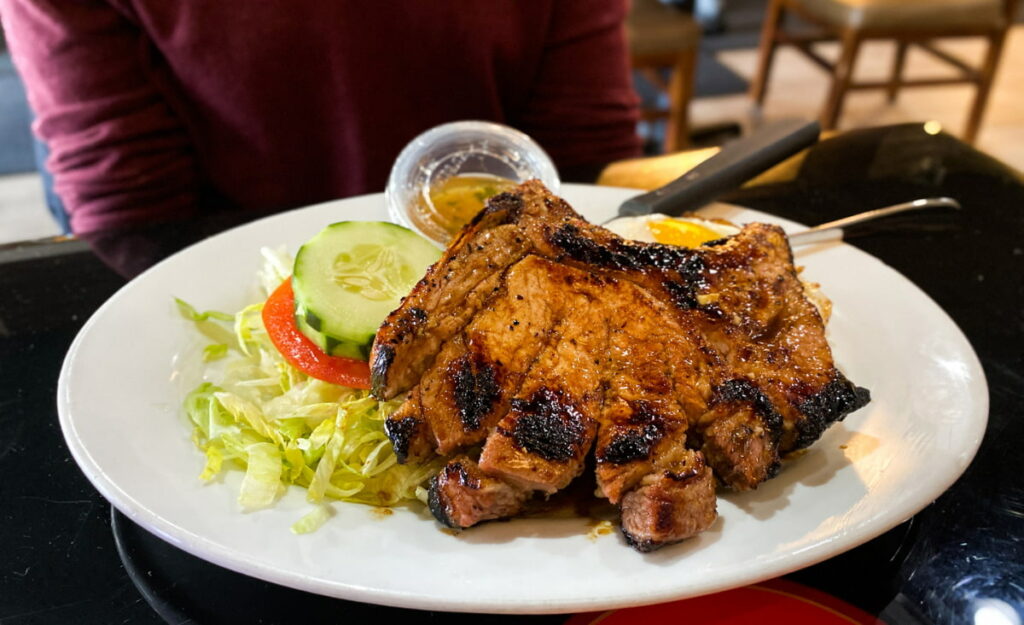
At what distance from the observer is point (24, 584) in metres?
1.37

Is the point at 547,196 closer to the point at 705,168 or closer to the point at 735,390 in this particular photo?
the point at 735,390

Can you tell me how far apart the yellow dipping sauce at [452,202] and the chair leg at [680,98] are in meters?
3.32

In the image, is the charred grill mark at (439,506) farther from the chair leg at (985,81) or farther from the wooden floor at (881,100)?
the chair leg at (985,81)

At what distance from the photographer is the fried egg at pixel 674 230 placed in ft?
6.47

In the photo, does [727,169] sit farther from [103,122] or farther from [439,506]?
[103,122]

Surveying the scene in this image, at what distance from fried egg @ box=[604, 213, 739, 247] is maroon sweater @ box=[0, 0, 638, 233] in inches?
42.3

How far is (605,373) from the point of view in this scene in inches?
55.4

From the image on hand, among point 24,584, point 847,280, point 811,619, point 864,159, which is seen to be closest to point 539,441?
point 811,619

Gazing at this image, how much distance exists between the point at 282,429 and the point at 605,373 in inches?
27.0

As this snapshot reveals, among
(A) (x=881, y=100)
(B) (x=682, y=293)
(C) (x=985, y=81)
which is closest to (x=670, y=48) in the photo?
(C) (x=985, y=81)

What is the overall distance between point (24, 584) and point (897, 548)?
1.55m

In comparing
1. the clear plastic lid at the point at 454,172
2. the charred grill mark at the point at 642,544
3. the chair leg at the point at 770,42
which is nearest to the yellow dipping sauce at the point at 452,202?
the clear plastic lid at the point at 454,172

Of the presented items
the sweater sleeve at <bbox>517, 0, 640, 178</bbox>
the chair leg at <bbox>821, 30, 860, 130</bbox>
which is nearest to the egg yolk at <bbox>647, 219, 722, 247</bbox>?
the sweater sleeve at <bbox>517, 0, 640, 178</bbox>

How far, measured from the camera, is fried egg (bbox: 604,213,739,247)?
6.47 ft
